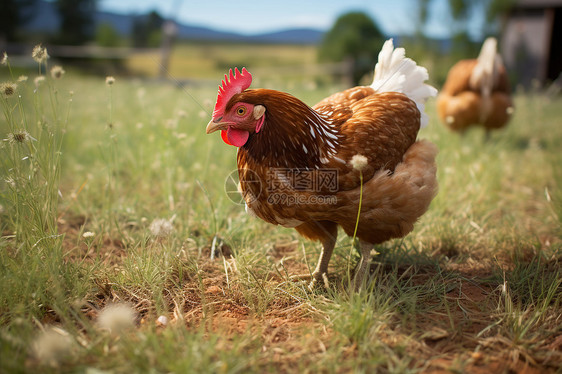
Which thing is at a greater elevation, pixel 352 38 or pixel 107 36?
pixel 107 36

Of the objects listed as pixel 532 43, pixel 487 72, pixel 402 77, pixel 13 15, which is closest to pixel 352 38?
pixel 532 43

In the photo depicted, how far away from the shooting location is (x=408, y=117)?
2553mm

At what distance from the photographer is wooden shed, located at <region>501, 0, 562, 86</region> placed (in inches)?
575

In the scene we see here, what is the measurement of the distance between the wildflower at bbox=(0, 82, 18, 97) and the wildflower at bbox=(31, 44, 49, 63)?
20 cm

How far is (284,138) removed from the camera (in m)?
2.01

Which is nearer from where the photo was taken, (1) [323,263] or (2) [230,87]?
(2) [230,87]

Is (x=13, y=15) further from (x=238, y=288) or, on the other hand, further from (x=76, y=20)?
(x=238, y=288)

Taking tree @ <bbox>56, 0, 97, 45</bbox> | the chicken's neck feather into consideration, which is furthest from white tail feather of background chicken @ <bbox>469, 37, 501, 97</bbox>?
tree @ <bbox>56, 0, 97, 45</bbox>

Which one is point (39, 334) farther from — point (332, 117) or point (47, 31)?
point (47, 31)

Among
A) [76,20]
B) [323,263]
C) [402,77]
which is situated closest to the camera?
[323,263]

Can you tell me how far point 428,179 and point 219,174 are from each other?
2217 millimetres

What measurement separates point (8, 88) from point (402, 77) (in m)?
2.58

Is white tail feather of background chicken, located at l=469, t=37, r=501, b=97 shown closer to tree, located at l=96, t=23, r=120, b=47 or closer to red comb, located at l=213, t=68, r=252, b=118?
red comb, located at l=213, t=68, r=252, b=118

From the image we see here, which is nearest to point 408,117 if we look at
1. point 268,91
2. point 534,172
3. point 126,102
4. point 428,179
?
point 428,179
